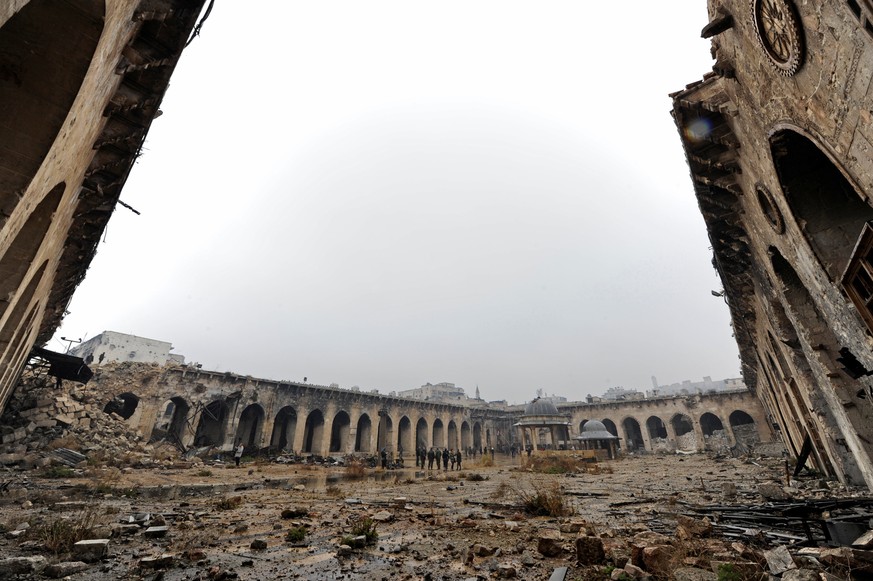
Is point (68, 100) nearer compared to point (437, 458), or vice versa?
point (68, 100)

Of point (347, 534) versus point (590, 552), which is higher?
point (590, 552)

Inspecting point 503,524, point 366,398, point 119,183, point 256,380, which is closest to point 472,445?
point 366,398

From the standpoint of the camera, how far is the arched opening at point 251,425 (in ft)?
93.5

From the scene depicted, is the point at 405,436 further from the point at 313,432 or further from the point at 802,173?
the point at 802,173

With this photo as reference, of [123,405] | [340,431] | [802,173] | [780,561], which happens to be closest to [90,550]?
[780,561]

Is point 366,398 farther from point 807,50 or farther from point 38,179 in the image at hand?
point 807,50

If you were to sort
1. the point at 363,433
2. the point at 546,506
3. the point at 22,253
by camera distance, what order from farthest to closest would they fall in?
the point at 363,433 → the point at 546,506 → the point at 22,253

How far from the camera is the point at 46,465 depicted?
12.7 meters

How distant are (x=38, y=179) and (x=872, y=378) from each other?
35.6 ft

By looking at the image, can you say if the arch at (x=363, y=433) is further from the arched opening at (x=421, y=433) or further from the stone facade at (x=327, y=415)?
the arched opening at (x=421, y=433)

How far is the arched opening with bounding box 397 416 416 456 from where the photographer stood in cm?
3828

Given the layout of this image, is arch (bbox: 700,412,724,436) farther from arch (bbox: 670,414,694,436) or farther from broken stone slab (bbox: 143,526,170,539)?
broken stone slab (bbox: 143,526,170,539)

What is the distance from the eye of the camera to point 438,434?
4291cm

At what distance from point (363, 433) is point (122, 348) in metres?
35.1
